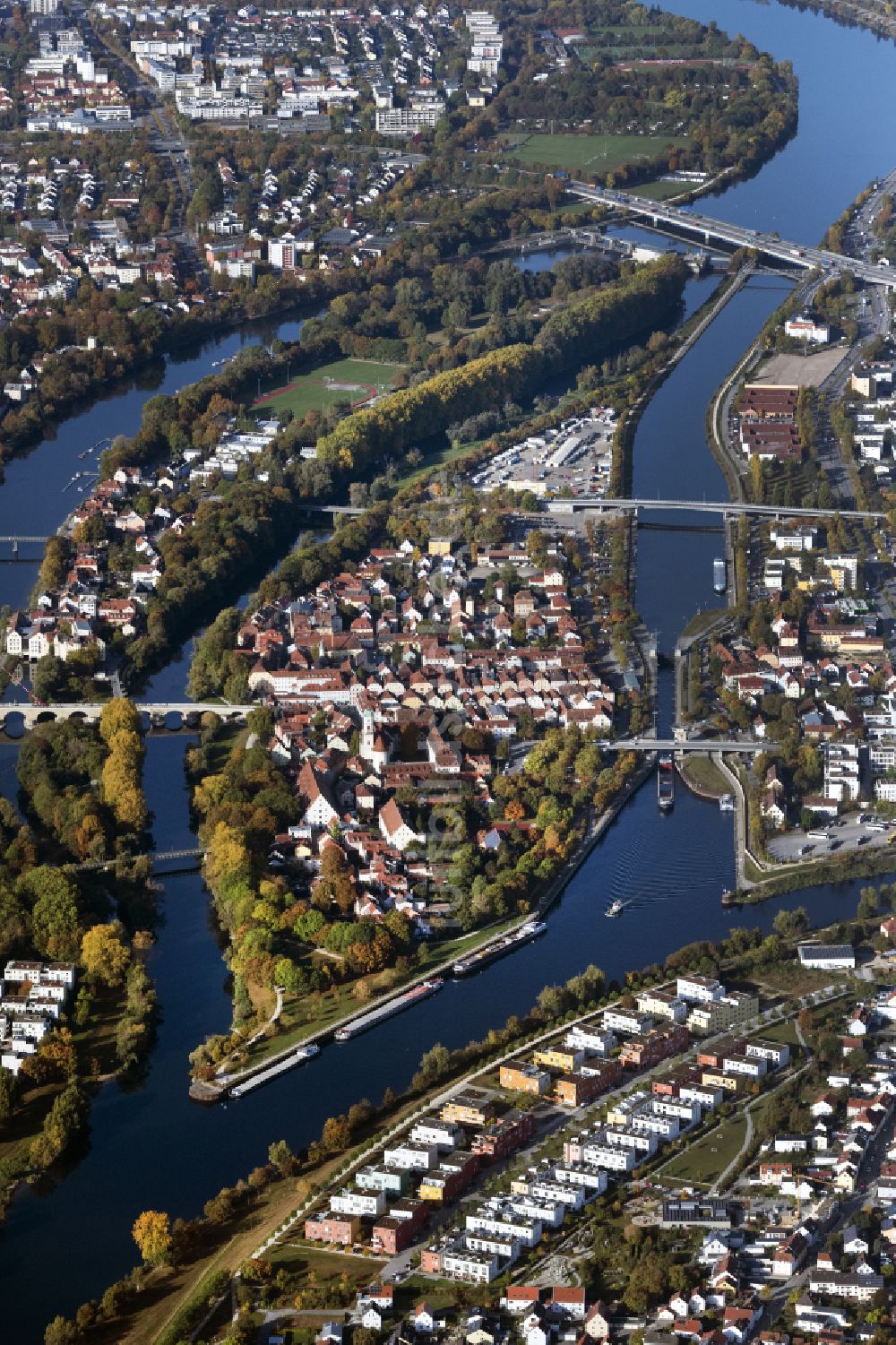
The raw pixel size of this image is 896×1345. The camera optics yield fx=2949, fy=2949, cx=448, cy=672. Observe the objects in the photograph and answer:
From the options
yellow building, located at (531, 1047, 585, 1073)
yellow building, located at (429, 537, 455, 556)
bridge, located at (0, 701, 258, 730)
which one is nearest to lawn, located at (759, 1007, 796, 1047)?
yellow building, located at (531, 1047, 585, 1073)

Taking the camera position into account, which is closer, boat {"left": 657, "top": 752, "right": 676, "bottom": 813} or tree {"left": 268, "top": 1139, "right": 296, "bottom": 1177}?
tree {"left": 268, "top": 1139, "right": 296, "bottom": 1177}

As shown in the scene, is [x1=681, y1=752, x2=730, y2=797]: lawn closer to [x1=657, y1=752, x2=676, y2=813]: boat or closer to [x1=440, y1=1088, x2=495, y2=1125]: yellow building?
[x1=657, y1=752, x2=676, y2=813]: boat

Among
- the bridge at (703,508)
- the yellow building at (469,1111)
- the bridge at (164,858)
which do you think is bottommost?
the yellow building at (469,1111)

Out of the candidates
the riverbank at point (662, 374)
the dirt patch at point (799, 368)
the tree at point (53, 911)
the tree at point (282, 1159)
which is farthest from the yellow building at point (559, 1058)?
the dirt patch at point (799, 368)

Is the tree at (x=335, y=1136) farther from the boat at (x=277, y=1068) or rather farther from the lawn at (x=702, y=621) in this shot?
the lawn at (x=702, y=621)

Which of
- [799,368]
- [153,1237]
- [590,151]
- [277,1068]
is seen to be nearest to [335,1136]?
[277,1068]

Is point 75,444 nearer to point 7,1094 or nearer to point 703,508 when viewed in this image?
point 703,508
